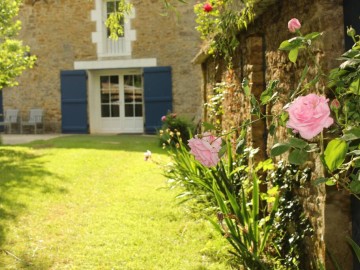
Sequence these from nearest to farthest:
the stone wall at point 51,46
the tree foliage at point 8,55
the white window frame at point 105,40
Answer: the tree foliage at point 8,55 < the white window frame at point 105,40 < the stone wall at point 51,46

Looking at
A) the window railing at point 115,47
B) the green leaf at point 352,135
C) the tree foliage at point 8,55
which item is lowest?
the green leaf at point 352,135

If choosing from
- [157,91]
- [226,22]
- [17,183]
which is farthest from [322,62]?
[157,91]

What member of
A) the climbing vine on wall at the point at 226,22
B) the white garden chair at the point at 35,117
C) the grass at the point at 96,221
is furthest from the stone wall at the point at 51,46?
the climbing vine on wall at the point at 226,22

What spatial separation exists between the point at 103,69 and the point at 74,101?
1.40 m

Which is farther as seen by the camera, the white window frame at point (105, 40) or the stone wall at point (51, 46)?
the stone wall at point (51, 46)

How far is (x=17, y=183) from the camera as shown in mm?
7105

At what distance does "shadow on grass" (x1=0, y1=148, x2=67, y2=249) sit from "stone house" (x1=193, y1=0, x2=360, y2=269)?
2.77 metres

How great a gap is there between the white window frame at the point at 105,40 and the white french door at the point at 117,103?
0.66m

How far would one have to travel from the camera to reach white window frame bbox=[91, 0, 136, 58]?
15.5 metres

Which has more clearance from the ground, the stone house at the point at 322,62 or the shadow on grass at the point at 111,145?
the stone house at the point at 322,62

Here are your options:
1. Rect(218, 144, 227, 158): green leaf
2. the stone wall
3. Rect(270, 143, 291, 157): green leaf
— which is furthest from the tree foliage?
Rect(270, 143, 291, 157): green leaf

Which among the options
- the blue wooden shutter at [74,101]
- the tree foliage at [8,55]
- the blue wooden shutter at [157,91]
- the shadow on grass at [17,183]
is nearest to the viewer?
the shadow on grass at [17,183]

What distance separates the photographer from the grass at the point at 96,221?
3.94 m

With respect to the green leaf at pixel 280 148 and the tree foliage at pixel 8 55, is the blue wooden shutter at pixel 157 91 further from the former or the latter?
the green leaf at pixel 280 148
